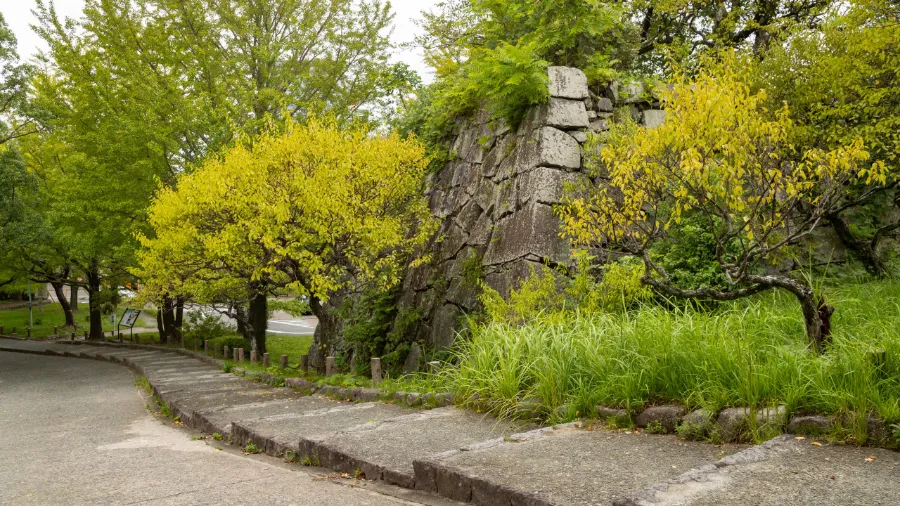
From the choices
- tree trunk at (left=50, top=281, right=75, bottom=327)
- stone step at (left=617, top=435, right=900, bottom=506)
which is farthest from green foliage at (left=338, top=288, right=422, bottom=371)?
tree trunk at (left=50, top=281, right=75, bottom=327)

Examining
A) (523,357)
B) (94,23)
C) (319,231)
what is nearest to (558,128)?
(319,231)

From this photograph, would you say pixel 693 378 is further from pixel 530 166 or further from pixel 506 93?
pixel 506 93

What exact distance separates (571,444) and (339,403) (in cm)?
471

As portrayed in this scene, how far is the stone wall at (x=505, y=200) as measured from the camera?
33.6ft

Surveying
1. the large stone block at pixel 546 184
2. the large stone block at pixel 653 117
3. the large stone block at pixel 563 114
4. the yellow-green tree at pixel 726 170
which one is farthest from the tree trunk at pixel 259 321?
the yellow-green tree at pixel 726 170

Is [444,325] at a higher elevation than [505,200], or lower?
lower

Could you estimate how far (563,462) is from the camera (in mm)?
4180

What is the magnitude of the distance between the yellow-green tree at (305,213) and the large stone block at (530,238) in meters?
1.95

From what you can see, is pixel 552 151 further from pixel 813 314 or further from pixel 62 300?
pixel 62 300

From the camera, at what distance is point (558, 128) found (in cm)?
1075

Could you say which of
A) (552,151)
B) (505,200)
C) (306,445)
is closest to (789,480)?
(306,445)

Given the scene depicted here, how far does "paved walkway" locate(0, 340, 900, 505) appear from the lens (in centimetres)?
334

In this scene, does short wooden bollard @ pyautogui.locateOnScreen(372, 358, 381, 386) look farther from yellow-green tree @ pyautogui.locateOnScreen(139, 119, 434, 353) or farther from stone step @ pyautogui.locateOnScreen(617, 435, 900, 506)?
stone step @ pyautogui.locateOnScreen(617, 435, 900, 506)

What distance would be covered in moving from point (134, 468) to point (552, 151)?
7.64 meters
